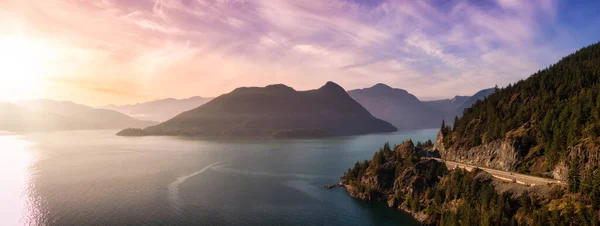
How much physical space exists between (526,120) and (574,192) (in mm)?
36809

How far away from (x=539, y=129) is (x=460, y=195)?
2787 cm

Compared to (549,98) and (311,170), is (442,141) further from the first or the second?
(311,170)

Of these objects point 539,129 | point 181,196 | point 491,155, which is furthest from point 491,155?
point 181,196

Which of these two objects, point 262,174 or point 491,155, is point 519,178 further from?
point 262,174

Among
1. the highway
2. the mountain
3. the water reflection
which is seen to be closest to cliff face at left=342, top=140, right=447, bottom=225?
the highway

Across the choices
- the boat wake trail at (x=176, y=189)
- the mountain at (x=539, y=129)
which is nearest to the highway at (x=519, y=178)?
the mountain at (x=539, y=129)

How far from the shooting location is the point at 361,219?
273 feet

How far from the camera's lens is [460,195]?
76.9 meters

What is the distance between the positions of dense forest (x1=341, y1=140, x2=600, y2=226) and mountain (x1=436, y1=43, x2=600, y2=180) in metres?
6.01

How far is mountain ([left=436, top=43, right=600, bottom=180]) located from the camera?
68188mm

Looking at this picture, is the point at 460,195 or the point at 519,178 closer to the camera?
the point at 519,178

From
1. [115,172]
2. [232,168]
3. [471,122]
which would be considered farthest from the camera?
[232,168]

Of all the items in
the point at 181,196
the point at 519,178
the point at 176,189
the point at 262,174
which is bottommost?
the point at 181,196

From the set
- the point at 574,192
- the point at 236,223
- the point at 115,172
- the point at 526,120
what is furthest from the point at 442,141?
the point at 115,172
